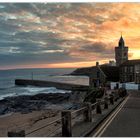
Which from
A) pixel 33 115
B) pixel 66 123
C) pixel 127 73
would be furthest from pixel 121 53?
pixel 66 123

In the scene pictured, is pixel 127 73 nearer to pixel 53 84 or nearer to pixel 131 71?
pixel 131 71

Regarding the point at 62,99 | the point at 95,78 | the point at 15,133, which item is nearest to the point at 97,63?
the point at 95,78

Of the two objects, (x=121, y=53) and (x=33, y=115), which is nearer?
(x=33, y=115)

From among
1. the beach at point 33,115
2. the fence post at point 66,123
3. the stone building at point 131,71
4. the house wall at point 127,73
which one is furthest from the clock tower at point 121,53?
the fence post at point 66,123

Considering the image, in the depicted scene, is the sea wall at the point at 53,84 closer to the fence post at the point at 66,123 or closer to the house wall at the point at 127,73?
the house wall at the point at 127,73

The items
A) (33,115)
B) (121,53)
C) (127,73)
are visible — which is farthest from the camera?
(121,53)

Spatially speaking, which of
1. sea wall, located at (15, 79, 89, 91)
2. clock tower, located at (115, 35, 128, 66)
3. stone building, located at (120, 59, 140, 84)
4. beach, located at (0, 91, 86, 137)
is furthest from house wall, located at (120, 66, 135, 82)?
clock tower, located at (115, 35, 128, 66)

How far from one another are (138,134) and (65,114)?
323cm

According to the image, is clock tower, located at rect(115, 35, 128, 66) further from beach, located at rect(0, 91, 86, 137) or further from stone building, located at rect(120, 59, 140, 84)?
beach, located at rect(0, 91, 86, 137)

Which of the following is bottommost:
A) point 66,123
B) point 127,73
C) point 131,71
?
point 66,123

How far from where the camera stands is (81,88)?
10000cm

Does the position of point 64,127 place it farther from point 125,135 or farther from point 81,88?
point 81,88

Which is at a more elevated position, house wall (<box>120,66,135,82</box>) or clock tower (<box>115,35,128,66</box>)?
clock tower (<box>115,35,128,66</box>)

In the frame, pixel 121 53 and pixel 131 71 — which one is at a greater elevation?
pixel 121 53
